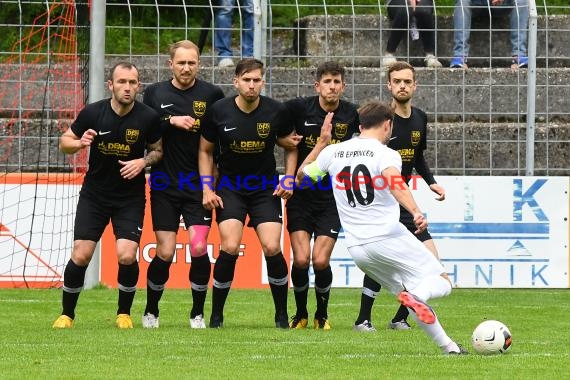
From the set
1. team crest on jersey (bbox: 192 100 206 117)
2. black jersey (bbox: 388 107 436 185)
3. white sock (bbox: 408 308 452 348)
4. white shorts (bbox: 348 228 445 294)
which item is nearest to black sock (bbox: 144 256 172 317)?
team crest on jersey (bbox: 192 100 206 117)

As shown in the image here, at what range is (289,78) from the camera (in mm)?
17203

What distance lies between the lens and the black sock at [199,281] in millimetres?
10727

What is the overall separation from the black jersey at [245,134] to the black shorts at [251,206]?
11 centimetres

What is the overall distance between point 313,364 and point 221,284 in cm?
282

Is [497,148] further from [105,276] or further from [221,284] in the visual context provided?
[221,284]

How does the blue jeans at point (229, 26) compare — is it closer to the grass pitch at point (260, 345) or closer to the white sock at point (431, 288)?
the grass pitch at point (260, 345)

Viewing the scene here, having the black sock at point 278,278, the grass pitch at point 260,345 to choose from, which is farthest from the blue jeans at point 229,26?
the black sock at point 278,278

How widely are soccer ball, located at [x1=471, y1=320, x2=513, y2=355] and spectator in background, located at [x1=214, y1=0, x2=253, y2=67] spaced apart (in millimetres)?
7825

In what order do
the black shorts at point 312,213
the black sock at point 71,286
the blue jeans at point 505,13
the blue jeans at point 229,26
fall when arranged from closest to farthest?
the black sock at point 71,286
the black shorts at point 312,213
the blue jeans at point 229,26
the blue jeans at point 505,13

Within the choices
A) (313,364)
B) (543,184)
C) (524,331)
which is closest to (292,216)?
(524,331)

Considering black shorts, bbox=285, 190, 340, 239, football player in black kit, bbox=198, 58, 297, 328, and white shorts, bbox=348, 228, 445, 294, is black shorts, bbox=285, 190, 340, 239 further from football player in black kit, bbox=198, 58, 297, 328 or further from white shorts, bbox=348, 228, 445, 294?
white shorts, bbox=348, 228, 445, 294

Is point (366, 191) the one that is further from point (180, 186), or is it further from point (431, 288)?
point (180, 186)

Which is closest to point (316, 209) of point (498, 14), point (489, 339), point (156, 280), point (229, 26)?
point (156, 280)

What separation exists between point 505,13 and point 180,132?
792 cm
